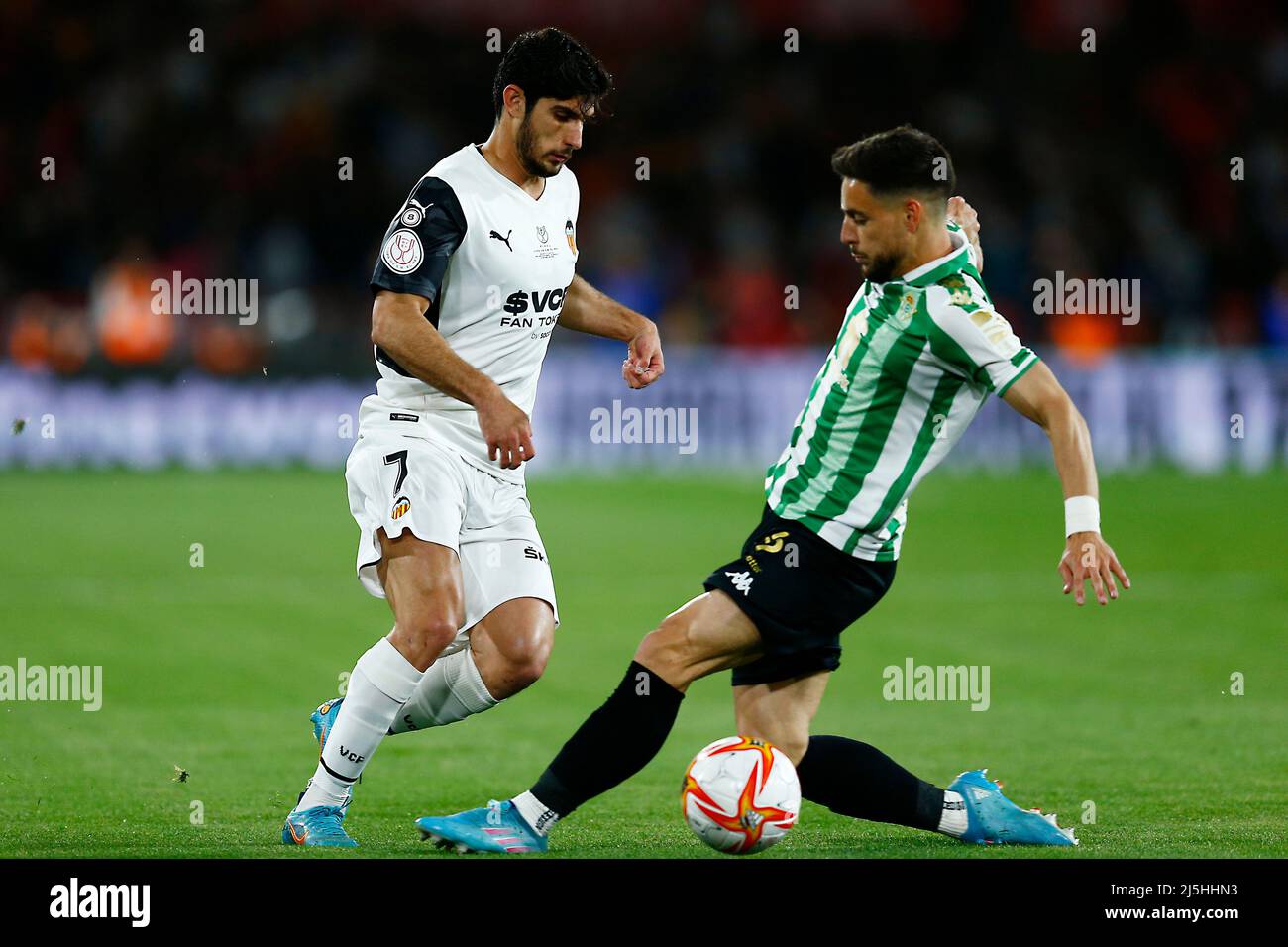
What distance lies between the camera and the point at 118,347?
766 inches

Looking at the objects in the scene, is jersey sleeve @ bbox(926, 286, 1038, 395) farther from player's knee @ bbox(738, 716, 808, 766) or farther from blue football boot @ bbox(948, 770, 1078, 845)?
blue football boot @ bbox(948, 770, 1078, 845)

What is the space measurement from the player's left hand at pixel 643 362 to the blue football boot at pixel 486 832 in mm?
1479

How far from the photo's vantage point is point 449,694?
563cm

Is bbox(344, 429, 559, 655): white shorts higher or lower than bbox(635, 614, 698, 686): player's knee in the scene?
higher

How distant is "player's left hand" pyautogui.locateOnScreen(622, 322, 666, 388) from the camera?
5.78 meters

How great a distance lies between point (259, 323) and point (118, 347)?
6.72ft

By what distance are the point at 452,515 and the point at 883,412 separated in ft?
Result: 4.41

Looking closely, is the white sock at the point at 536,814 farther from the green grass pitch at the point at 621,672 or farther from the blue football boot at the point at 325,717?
the blue football boot at the point at 325,717

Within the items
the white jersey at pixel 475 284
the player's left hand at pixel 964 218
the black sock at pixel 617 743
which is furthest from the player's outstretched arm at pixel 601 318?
the black sock at pixel 617 743

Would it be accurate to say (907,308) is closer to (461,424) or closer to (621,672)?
(461,424)

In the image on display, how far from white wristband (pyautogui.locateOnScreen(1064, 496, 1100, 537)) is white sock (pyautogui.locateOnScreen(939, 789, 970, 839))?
45.6 inches

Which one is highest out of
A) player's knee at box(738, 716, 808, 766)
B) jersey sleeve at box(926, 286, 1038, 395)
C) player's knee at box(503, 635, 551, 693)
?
jersey sleeve at box(926, 286, 1038, 395)

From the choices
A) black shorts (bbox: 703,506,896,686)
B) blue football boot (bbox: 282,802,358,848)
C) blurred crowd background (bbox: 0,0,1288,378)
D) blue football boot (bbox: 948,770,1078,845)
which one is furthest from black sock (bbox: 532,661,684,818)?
blurred crowd background (bbox: 0,0,1288,378)

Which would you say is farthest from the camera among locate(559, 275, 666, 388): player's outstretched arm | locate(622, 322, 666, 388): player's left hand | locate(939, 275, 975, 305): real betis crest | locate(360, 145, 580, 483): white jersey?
locate(559, 275, 666, 388): player's outstretched arm
